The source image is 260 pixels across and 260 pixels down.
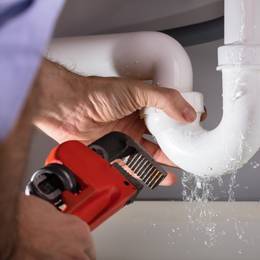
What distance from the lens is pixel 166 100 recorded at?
26.0 inches

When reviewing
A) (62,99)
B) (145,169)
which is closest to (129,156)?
(145,169)

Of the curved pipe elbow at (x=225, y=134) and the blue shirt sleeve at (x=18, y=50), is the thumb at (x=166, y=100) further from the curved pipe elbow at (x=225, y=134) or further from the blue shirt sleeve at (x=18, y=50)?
the blue shirt sleeve at (x=18, y=50)

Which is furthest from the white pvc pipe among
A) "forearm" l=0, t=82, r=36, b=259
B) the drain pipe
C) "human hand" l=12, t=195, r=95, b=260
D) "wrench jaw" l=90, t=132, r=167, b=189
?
"forearm" l=0, t=82, r=36, b=259

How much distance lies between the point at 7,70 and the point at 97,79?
18.0 inches

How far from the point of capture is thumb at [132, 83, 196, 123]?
66 cm

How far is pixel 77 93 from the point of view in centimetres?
74

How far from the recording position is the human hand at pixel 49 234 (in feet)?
1.31

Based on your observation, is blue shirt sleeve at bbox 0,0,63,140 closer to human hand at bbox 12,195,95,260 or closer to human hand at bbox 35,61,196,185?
human hand at bbox 12,195,95,260

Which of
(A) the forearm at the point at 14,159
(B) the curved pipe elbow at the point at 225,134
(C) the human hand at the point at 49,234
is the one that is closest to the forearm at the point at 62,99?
(B) the curved pipe elbow at the point at 225,134

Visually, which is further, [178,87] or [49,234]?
[178,87]

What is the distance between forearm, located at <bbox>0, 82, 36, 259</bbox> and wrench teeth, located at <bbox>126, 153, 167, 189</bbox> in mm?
360

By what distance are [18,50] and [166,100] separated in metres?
0.41

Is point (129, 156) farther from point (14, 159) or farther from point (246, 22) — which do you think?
point (14, 159)

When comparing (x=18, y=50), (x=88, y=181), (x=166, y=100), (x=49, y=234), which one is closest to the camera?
(x=18, y=50)
